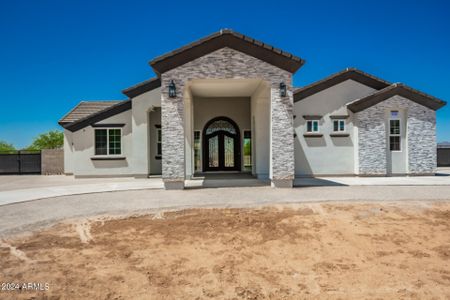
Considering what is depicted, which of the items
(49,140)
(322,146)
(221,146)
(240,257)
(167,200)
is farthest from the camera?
(49,140)

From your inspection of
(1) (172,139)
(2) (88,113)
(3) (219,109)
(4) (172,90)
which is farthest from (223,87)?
(2) (88,113)

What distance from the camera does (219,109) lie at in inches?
634

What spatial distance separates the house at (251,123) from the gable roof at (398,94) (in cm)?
5

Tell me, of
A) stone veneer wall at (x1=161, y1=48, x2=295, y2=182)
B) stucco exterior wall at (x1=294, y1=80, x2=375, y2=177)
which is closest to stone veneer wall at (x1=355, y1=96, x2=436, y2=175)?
stucco exterior wall at (x1=294, y1=80, x2=375, y2=177)

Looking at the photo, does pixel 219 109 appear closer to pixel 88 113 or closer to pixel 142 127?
pixel 142 127

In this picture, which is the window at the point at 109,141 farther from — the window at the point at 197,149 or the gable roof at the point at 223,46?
the gable roof at the point at 223,46

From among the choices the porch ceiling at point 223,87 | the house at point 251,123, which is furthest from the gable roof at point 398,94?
the porch ceiling at point 223,87

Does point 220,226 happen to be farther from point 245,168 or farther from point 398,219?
point 245,168

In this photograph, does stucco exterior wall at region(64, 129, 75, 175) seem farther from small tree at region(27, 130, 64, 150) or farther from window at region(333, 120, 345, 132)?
small tree at region(27, 130, 64, 150)

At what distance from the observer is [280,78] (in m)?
10.2

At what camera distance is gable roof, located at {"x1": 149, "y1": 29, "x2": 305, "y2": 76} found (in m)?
9.98

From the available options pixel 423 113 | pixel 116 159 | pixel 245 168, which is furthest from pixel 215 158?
pixel 423 113

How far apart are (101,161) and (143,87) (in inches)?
191

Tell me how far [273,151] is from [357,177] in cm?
644
